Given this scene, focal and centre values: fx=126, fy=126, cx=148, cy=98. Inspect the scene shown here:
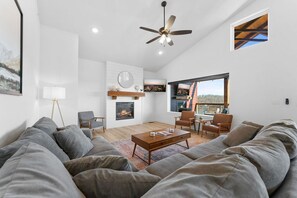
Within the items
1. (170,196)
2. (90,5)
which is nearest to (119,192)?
(170,196)

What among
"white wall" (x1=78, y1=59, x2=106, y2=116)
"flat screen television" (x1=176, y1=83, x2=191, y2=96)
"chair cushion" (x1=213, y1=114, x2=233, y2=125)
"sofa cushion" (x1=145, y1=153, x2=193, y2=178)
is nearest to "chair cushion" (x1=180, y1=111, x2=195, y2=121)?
"chair cushion" (x1=213, y1=114, x2=233, y2=125)

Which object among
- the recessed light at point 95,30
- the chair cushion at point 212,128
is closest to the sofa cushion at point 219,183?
the chair cushion at point 212,128

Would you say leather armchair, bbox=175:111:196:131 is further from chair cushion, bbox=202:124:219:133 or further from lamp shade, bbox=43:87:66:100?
lamp shade, bbox=43:87:66:100

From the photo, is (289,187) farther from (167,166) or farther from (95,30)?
(95,30)

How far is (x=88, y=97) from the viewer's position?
483 cm

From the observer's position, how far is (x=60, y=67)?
339 cm

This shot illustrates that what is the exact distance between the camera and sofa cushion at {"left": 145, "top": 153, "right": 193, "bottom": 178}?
4.44ft

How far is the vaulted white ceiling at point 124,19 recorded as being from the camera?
9.58ft

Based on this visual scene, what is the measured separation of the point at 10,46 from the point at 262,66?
473cm

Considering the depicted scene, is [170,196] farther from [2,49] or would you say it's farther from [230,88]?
[230,88]

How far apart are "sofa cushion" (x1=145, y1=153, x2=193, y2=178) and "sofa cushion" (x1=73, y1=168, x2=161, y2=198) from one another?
2.23ft

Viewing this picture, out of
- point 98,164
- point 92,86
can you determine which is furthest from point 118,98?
point 98,164

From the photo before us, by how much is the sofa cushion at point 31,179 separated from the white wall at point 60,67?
3266 millimetres

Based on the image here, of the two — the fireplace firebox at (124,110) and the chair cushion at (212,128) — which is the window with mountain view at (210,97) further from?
the fireplace firebox at (124,110)
